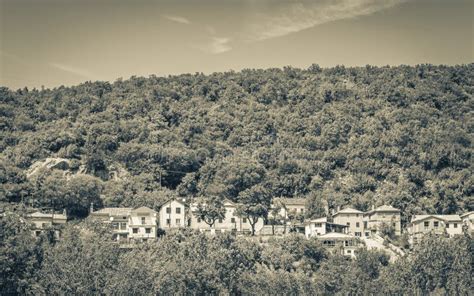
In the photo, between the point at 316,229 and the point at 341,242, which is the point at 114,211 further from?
the point at 341,242

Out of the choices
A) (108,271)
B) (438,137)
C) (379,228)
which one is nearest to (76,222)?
(108,271)

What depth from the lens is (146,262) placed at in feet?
219

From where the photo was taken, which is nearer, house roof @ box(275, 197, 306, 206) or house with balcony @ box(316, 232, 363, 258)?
house with balcony @ box(316, 232, 363, 258)

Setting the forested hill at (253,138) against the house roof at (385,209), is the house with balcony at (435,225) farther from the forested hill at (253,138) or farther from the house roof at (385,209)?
the forested hill at (253,138)

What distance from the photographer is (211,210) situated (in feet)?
276

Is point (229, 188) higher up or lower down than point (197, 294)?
higher up

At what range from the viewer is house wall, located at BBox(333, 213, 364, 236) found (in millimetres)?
85950

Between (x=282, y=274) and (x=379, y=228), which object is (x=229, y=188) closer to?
(x=379, y=228)

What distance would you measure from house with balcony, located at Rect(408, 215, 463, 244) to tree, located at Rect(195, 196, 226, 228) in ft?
61.7

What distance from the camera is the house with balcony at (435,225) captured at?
270 feet

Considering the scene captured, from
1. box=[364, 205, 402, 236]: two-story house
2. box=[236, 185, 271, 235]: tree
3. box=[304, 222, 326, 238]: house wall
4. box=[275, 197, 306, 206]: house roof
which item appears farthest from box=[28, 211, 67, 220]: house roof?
box=[364, 205, 402, 236]: two-story house

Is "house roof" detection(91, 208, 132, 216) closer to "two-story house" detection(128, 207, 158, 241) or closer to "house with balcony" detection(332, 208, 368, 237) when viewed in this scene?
"two-story house" detection(128, 207, 158, 241)

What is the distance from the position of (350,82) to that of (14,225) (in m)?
76.0

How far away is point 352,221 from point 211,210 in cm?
1453
